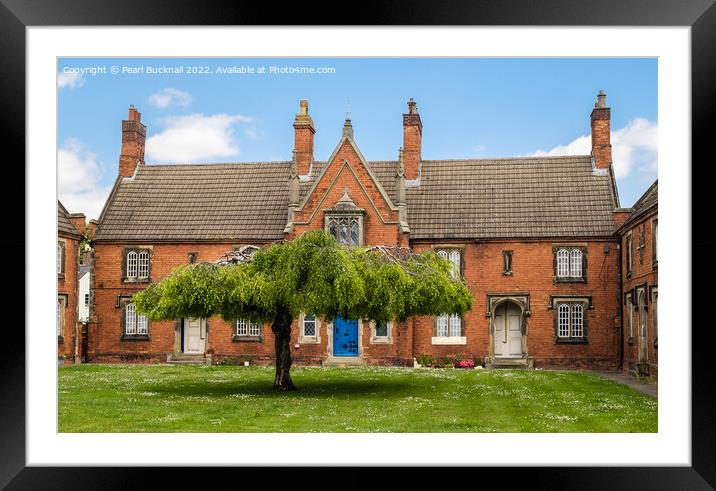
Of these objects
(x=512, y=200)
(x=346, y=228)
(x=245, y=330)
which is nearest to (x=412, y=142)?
(x=512, y=200)

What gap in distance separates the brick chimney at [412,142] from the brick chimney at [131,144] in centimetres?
1213

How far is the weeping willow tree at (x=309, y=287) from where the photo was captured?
71.0 feet

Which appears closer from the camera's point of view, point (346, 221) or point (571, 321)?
point (571, 321)

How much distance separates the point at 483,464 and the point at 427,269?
31.9 feet

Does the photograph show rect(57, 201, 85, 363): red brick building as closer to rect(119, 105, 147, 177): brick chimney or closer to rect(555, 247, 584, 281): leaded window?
rect(119, 105, 147, 177): brick chimney

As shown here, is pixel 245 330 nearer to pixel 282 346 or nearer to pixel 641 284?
pixel 282 346

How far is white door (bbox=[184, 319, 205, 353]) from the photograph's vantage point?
119 feet

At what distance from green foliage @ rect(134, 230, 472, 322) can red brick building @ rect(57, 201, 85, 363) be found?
12.1m

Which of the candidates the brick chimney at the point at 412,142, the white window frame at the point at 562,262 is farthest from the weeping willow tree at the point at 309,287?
the brick chimney at the point at 412,142

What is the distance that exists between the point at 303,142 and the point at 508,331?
12112 millimetres
